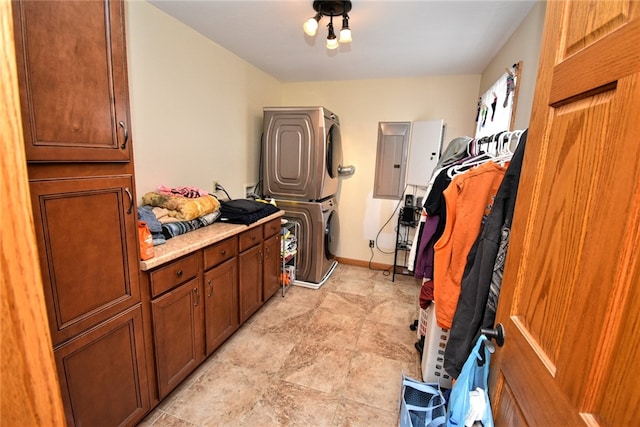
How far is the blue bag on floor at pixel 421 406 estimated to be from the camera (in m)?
1.30

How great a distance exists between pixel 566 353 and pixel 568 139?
1.41 feet

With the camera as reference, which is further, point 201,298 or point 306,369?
point 306,369

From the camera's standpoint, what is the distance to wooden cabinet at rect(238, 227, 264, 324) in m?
2.19

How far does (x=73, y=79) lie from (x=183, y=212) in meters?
0.98

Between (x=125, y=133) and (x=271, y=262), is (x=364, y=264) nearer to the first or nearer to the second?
(x=271, y=262)

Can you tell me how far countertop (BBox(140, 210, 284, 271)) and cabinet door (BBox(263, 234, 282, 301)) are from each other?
1.30 feet

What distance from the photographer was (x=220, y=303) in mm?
1969

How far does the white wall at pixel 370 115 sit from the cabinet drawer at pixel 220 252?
6.61ft

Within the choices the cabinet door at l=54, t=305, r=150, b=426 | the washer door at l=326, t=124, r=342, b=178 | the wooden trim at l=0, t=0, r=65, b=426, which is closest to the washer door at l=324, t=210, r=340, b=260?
the washer door at l=326, t=124, r=342, b=178

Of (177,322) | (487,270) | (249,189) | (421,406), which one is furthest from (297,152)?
(421,406)

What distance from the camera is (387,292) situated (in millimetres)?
3162

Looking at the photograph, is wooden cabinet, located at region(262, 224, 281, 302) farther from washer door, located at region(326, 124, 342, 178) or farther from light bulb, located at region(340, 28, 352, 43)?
light bulb, located at region(340, 28, 352, 43)

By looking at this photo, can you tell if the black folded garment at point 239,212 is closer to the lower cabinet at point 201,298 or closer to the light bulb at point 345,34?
the lower cabinet at point 201,298

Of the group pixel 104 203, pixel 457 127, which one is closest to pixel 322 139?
pixel 457 127
